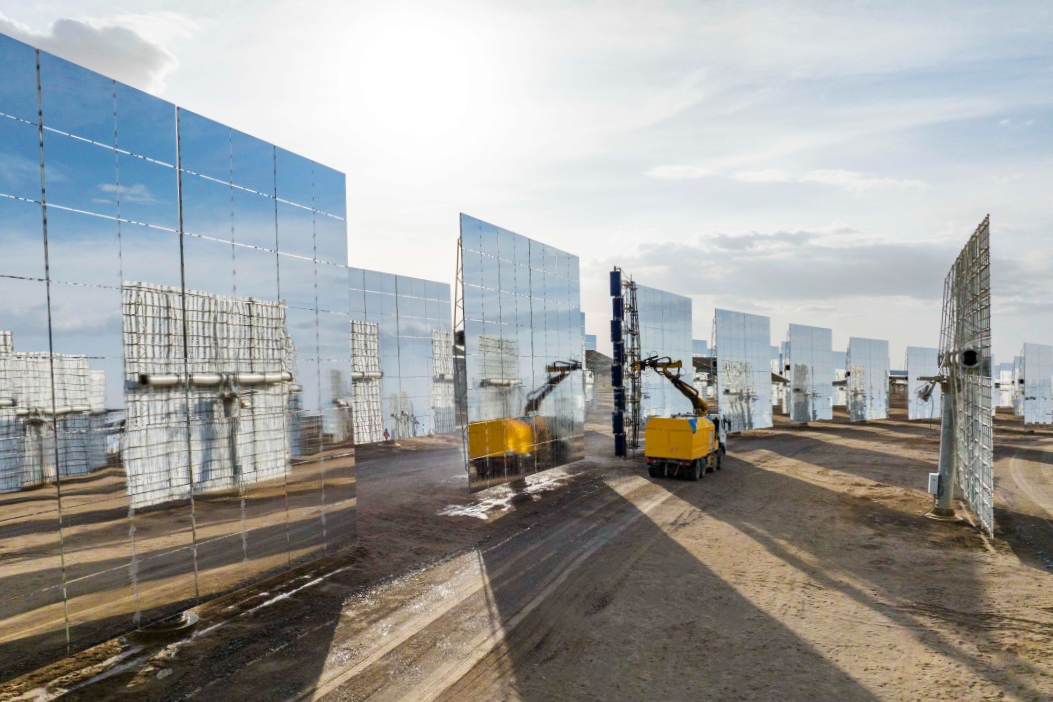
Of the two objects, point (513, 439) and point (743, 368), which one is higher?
point (743, 368)

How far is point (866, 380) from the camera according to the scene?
164ft

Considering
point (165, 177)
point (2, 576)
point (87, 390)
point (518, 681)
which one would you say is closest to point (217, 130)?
point (165, 177)

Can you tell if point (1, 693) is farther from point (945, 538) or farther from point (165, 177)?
point (945, 538)

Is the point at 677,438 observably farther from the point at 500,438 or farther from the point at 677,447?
the point at 500,438

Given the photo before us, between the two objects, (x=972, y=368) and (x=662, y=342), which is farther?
(x=662, y=342)

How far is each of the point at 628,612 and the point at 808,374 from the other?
39.6 metres

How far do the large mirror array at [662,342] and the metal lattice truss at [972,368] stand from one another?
12.3 meters

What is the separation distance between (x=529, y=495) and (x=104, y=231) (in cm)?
1516

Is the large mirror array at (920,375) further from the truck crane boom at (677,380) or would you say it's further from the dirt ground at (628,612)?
the dirt ground at (628,612)

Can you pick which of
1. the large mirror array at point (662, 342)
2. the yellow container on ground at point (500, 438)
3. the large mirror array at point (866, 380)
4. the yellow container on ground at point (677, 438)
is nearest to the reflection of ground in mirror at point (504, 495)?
the yellow container on ground at point (500, 438)

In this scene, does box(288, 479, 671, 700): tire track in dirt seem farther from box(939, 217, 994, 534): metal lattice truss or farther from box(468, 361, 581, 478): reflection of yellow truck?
box(939, 217, 994, 534): metal lattice truss

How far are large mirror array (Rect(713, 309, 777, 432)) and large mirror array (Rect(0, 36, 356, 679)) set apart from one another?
27327 mm

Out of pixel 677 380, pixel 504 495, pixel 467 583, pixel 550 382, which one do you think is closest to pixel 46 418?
pixel 467 583

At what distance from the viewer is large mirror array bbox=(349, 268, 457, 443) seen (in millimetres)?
29453
